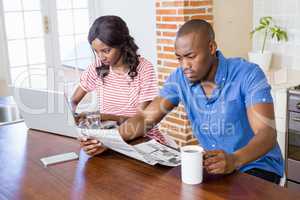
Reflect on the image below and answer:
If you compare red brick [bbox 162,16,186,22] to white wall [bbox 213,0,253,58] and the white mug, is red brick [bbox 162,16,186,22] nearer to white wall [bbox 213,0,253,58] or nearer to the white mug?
white wall [bbox 213,0,253,58]

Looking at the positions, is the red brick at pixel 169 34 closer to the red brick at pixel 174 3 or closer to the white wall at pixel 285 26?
the red brick at pixel 174 3

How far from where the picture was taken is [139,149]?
167 cm

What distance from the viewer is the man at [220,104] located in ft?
5.38

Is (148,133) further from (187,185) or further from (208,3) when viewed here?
(208,3)

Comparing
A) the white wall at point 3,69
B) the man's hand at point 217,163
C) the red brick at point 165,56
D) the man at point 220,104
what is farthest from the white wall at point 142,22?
the man's hand at point 217,163

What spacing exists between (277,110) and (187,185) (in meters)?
1.87

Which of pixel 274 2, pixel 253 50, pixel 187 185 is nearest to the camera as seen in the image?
pixel 187 185

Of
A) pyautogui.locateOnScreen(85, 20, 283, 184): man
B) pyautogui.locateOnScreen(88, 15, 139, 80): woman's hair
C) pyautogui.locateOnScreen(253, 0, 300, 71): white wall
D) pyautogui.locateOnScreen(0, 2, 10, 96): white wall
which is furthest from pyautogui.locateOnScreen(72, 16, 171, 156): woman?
pyautogui.locateOnScreen(0, 2, 10, 96): white wall

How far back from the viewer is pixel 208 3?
10.7 ft

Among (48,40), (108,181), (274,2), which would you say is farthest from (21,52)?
(108,181)

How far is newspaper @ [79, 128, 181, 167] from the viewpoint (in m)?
1.59

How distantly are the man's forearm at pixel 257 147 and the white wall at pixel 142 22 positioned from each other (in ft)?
7.26

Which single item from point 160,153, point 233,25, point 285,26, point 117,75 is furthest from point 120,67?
point 285,26

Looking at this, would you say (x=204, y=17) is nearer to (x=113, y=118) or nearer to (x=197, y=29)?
(x=113, y=118)
